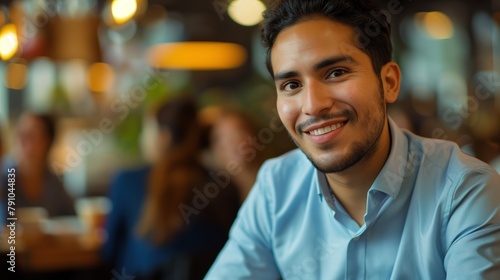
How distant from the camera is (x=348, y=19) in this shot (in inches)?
63.5

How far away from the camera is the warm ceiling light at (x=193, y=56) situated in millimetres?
6242

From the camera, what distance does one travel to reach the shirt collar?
1612mm

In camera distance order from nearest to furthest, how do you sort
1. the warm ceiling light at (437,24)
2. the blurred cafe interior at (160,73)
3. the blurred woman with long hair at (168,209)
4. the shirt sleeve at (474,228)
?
the shirt sleeve at (474,228) < the blurred woman with long hair at (168,209) < the blurred cafe interior at (160,73) < the warm ceiling light at (437,24)

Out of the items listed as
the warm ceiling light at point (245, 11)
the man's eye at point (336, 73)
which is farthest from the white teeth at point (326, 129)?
the warm ceiling light at point (245, 11)

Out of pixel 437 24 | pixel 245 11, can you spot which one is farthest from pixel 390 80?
pixel 437 24

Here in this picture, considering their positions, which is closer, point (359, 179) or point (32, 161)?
point (359, 179)

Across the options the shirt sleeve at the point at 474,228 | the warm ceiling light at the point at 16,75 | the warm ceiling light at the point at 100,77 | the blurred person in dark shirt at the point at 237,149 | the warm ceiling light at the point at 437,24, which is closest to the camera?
the shirt sleeve at the point at 474,228

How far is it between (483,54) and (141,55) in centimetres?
349

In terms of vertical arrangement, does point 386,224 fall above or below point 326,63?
below

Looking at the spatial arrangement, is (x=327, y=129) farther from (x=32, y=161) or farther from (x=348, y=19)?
(x=32, y=161)

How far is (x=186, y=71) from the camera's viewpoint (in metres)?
6.34

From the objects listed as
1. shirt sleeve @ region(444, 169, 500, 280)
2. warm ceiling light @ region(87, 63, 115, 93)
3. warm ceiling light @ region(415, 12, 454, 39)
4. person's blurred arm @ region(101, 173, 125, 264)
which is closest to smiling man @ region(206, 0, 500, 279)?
shirt sleeve @ region(444, 169, 500, 280)

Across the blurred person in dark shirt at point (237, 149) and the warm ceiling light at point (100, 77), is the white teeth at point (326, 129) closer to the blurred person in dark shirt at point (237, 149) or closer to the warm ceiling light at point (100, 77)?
the blurred person in dark shirt at point (237, 149)

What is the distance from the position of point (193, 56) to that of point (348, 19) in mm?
4774
